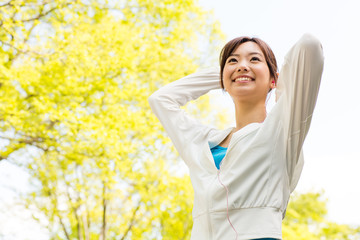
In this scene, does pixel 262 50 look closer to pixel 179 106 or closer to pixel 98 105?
pixel 179 106

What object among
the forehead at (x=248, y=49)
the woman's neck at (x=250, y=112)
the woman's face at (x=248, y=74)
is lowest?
the woman's neck at (x=250, y=112)

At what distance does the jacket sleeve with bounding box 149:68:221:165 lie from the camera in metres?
1.51

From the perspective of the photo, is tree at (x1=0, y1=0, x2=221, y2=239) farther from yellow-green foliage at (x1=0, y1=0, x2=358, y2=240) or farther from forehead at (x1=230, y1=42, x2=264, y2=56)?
forehead at (x1=230, y1=42, x2=264, y2=56)

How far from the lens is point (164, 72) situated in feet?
25.9

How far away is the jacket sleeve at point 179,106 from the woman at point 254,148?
0.02 metres

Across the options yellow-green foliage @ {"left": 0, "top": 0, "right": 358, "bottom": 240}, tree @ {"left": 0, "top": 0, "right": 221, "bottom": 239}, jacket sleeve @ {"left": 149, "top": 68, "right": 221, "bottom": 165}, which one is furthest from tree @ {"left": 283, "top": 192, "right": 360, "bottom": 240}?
jacket sleeve @ {"left": 149, "top": 68, "right": 221, "bottom": 165}

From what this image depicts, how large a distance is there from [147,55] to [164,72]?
0.65 meters

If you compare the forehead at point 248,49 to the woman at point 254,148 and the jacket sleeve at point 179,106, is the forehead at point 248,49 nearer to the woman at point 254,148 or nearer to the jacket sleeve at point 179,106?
the woman at point 254,148

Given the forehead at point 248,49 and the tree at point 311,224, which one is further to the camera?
the tree at point 311,224

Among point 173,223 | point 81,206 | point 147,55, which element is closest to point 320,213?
point 173,223

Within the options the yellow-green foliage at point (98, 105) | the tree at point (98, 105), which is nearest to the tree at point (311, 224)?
the yellow-green foliage at point (98, 105)

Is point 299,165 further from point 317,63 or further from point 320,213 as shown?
point 320,213

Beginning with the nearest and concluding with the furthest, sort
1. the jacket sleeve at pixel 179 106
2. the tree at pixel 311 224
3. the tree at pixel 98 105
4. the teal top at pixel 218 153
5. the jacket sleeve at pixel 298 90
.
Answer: the jacket sleeve at pixel 298 90, the teal top at pixel 218 153, the jacket sleeve at pixel 179 106, the tree at pixel 98 105, the tree at pixel 311 224

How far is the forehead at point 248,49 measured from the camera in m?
1.40
